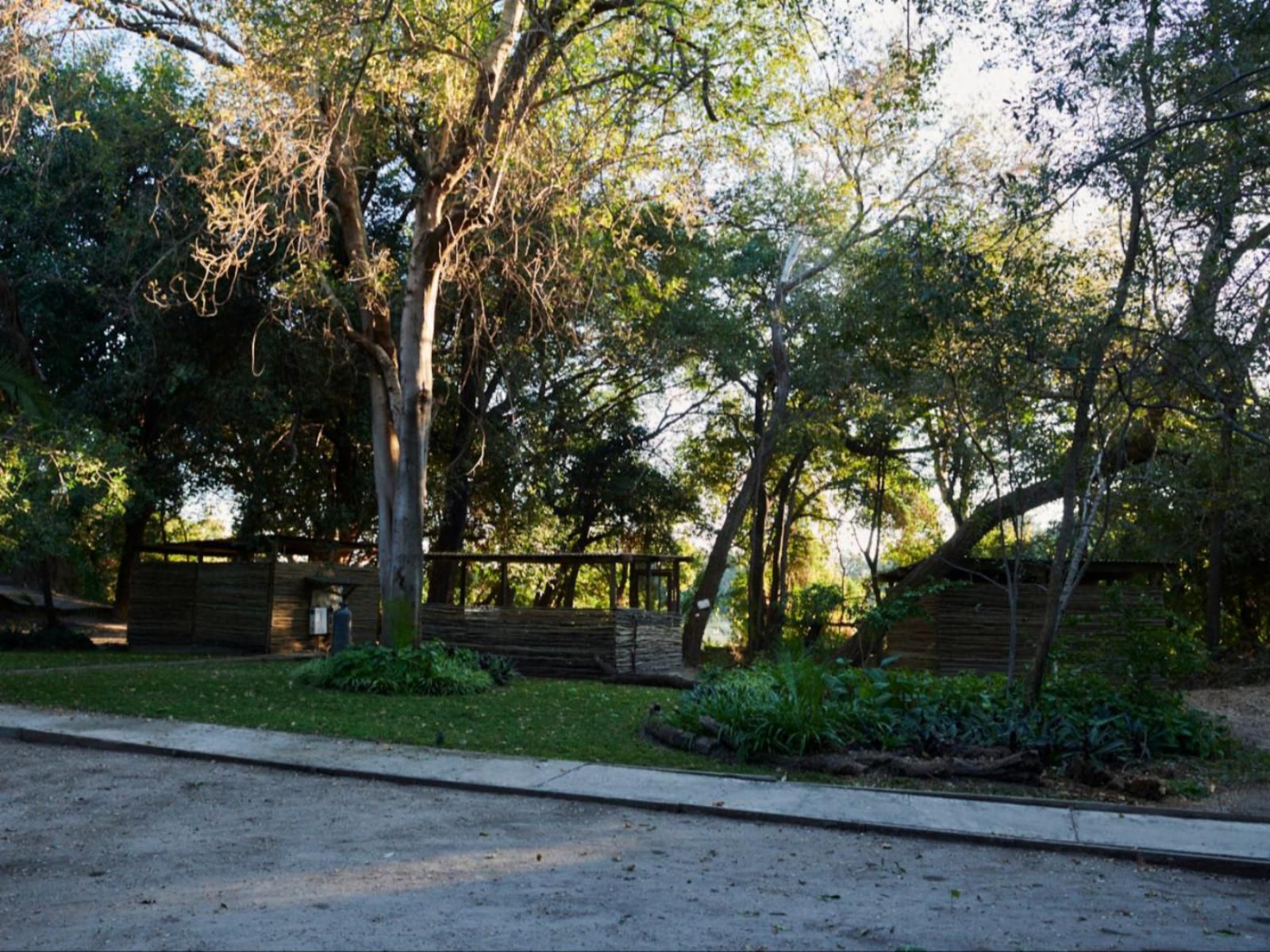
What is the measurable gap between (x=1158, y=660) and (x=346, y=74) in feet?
38.4

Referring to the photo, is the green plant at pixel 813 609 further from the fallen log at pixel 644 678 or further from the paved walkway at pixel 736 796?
the paved walkway at pixel 736 796

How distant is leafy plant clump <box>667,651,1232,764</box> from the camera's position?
10.8 metres

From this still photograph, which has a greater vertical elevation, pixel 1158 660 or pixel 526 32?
pixel 526 32

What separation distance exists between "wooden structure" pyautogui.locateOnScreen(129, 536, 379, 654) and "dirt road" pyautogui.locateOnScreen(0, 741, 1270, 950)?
1524 cm

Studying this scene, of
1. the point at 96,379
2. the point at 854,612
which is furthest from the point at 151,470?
the point at 854,612

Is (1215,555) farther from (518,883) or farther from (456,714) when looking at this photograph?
(518,883)

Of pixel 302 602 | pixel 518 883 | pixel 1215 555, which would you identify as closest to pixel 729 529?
pixel 302 602

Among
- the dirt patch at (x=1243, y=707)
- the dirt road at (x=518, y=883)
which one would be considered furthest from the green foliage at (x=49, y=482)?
the dirt patch at (x=1243, y=707)

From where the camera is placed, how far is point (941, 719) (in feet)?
37.2

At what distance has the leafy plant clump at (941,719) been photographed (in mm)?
10797

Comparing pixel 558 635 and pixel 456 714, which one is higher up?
pixel 558 635

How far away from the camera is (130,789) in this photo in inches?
366

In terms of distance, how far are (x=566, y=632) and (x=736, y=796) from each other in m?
11.7

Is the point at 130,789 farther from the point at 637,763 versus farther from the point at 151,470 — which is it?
the point at 151,470
